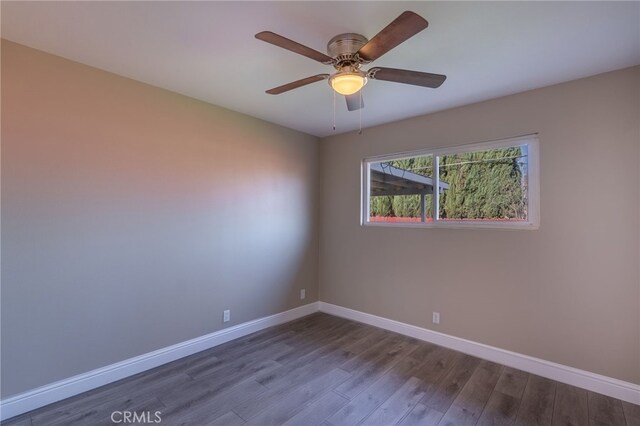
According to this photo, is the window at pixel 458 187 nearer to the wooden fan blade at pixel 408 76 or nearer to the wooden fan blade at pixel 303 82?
the wooden fan blade at pixel 408 76

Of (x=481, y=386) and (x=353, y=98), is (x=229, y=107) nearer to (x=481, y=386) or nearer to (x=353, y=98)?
(x=353, y=98)

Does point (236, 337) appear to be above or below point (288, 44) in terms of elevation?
below

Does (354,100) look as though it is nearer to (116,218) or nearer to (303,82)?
(303,82)

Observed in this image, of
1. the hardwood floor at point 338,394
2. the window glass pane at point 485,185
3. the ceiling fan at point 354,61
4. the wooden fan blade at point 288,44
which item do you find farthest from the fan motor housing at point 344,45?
the hardwood floor at point 338,394

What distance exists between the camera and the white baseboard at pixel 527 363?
7.11ft

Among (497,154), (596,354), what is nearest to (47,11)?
(497,154)

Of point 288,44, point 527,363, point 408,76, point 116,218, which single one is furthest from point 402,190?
point 116,218

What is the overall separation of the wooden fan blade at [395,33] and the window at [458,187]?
6.10ft

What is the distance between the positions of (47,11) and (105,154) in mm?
970

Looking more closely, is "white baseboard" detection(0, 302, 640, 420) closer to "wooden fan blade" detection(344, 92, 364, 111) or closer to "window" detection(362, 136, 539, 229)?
"window" detection(362, 136, 539, 229)

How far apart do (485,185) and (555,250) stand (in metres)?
0.81

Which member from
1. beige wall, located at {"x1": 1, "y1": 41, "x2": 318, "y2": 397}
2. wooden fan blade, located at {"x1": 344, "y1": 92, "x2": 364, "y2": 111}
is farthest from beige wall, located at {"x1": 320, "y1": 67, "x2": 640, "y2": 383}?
beige wall, located at {"x1": 1, "y1": 41, "x2": 318, "y2": 397}

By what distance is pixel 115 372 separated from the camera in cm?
234

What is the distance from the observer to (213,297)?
300cm
